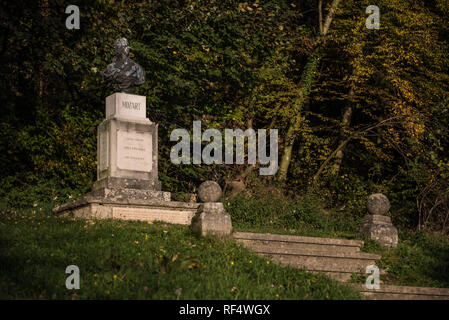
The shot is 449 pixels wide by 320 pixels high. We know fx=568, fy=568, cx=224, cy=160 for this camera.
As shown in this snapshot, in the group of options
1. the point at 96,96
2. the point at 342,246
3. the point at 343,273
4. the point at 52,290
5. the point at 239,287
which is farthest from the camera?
the point at 96,96

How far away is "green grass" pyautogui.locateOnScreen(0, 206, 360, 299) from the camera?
7.08 metres

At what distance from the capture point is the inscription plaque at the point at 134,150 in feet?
40.1

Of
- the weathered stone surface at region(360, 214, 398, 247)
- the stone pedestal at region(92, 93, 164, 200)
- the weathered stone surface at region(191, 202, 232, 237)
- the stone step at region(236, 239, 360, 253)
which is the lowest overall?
the stone step at region(236, 239, 360, 253)

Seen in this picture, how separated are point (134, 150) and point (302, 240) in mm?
4152

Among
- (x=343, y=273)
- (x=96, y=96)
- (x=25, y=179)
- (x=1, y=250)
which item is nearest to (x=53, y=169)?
(x=25, y=179)

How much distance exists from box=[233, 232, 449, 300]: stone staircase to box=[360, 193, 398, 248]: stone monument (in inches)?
27.3

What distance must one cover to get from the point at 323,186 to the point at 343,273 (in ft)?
36.5

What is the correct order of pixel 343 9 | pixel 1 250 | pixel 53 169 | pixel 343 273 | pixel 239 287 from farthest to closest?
1. pixel 343 9
2. pixel 53 169
3. pixel 343 273
4. pixel 1 250
5. pixel 239 287

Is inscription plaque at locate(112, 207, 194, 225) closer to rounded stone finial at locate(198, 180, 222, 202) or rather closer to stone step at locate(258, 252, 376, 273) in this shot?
rounded stone finial at locate(198, 180, 222, 202)

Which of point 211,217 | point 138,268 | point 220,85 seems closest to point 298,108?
point 220,85

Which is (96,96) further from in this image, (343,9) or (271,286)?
(271,286)

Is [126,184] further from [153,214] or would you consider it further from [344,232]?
[344,232]

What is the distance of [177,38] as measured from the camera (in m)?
18.0

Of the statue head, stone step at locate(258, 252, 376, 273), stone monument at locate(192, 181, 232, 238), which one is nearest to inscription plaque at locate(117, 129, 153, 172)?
the statue head
